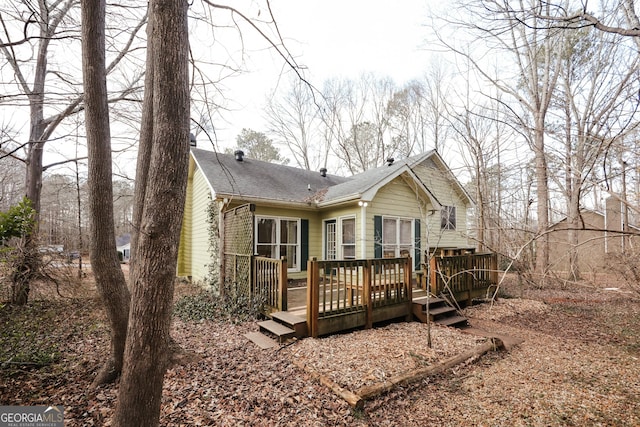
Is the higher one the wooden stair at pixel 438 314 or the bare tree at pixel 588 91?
the bare tree at pixel 588 91

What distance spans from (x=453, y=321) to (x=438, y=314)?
31cm

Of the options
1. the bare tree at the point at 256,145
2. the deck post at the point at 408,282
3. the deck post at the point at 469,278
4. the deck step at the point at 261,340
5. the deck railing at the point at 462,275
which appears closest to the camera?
the deck step at the point at 261,340

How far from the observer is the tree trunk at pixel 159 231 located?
6.47 feet

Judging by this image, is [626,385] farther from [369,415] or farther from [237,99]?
[237,99]

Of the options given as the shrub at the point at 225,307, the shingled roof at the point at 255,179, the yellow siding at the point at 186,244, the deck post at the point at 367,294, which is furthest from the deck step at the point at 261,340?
the yellow siding at the point at 186,244

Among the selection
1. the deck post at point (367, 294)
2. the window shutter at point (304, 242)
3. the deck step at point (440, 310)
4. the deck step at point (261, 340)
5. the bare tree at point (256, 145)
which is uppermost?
the bare tree at point (256, 145)

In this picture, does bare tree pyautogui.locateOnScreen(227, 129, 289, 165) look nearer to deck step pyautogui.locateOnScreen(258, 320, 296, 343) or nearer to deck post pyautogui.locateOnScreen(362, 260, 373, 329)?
deck post pyautogui.locateOnScreen(362, 260, 373, 329)

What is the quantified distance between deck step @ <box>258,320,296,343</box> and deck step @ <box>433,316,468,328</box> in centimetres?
315

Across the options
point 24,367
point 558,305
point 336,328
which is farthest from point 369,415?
point 558,305

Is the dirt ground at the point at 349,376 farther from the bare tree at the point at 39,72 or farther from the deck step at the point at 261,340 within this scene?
Answer: the bare tree at the point at 39,72

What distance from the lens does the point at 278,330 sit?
4.52 metres

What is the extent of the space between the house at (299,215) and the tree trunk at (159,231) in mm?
4660

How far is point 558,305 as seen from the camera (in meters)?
7.50

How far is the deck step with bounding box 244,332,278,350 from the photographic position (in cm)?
429
